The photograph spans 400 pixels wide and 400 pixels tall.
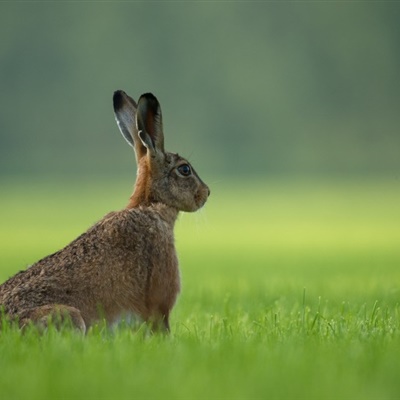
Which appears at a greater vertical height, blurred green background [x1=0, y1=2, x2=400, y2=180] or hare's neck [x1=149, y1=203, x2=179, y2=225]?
Result: blurred green background [x1=0, y1=2, x2=400, y2=180]

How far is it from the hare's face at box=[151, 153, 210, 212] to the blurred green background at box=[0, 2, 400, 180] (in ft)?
204

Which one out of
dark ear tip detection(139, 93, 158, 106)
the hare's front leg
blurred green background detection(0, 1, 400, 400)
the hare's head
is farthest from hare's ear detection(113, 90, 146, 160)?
the hare's front leg

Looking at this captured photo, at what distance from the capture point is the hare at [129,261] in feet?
24.0

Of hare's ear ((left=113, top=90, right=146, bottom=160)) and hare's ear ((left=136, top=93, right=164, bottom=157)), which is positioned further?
hare's ear ((left=113, top=90, right=146, bottom=160))

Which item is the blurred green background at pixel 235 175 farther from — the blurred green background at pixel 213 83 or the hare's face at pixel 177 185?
the hare's face at pixel 177 185

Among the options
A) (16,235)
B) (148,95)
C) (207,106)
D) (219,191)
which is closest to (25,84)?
(207,106)

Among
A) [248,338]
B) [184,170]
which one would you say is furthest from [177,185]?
[248,338]

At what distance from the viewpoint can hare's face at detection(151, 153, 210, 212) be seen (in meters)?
8.73

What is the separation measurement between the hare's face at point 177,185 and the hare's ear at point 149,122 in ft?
0.52

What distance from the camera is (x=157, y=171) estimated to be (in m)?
8.74

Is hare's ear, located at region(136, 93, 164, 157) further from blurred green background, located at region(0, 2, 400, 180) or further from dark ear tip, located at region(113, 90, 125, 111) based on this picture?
blurred green background, located at region(0, 2, 400, 180)

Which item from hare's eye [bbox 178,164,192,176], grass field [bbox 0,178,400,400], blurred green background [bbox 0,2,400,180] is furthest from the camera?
blurred green background [bbox 0,2,400,180]

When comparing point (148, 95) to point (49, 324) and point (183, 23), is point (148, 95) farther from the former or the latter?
point (183, 23)

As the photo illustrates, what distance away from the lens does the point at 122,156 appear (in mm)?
75312
